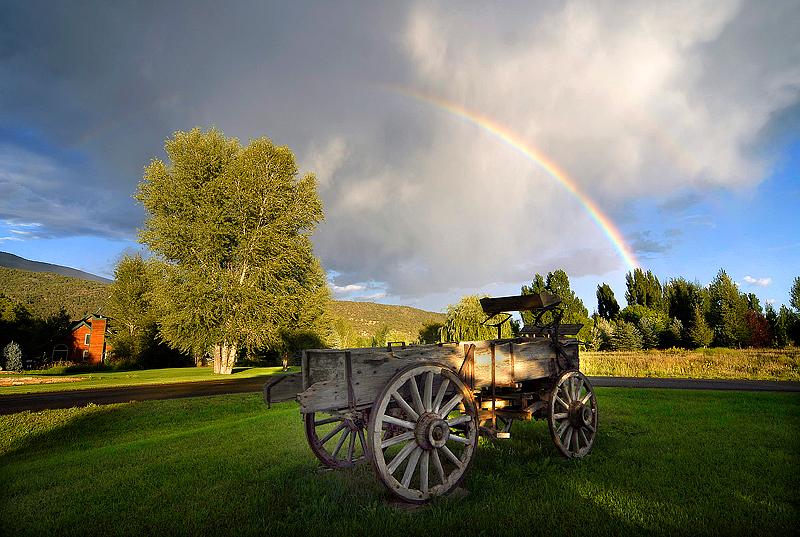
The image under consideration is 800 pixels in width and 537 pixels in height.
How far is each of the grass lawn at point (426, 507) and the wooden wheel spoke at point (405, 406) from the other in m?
0.90

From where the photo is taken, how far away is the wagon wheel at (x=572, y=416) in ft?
21.1

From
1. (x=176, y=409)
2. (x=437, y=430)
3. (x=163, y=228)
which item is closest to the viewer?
(x=437, y=430)

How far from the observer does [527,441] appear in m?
7.67

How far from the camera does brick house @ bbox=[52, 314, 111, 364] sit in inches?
2190

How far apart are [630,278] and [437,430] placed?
6836 centimetres

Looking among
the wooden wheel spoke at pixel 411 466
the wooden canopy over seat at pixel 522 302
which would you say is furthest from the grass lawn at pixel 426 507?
the wooden canopy over seat at pixel 522 302

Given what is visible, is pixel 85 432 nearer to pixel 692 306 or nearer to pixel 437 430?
pixel 437 430

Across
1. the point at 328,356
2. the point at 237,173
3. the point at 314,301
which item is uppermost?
the point at 237,173

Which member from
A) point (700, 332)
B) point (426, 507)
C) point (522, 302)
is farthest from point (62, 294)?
point (426, 507)

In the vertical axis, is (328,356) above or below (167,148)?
below

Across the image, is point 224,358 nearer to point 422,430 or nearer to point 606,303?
point 422,430

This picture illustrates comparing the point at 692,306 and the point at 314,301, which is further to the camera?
the point at 692,306

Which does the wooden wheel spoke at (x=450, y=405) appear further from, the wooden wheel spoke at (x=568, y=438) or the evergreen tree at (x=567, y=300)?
the evergreen tree at (x=567, y=300)

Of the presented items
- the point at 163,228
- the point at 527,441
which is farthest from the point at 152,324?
the point at 527,441
